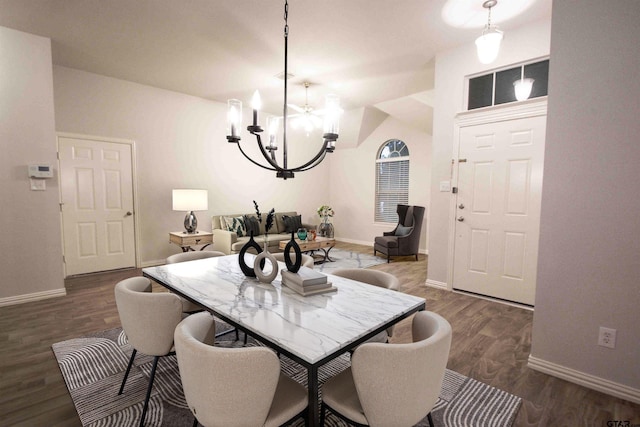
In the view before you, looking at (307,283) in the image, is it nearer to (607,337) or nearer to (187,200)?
(607,337)

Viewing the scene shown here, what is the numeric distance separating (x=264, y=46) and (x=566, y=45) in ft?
9.05

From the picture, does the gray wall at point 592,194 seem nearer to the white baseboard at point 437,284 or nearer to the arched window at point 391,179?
the white baseboard at point 437,284

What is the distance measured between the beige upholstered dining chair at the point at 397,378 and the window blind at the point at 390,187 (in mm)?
5684

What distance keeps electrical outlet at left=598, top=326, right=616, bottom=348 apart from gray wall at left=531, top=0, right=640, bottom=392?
0.02 m

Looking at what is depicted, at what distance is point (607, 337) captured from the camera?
6.23 ft

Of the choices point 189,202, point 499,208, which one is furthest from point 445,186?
point 189,202

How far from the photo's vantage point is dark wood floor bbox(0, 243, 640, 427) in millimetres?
1726

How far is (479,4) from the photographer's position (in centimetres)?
271

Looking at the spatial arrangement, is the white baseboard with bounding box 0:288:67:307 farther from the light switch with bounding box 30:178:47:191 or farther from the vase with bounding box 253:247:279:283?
the vase with bounding box 253:247:279:283

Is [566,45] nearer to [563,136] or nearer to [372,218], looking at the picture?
[563,136]

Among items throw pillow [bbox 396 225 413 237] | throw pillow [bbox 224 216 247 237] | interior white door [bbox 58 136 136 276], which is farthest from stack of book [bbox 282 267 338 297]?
throw pillow [bbox 396 225 413 237]

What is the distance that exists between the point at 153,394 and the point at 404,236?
4516 mm

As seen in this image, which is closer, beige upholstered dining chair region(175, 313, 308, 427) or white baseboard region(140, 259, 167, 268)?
beige upholstered dining chair region(175, 313, 308, 427)

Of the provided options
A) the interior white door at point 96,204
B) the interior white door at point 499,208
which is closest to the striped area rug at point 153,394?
the interior white door at point 499,208
